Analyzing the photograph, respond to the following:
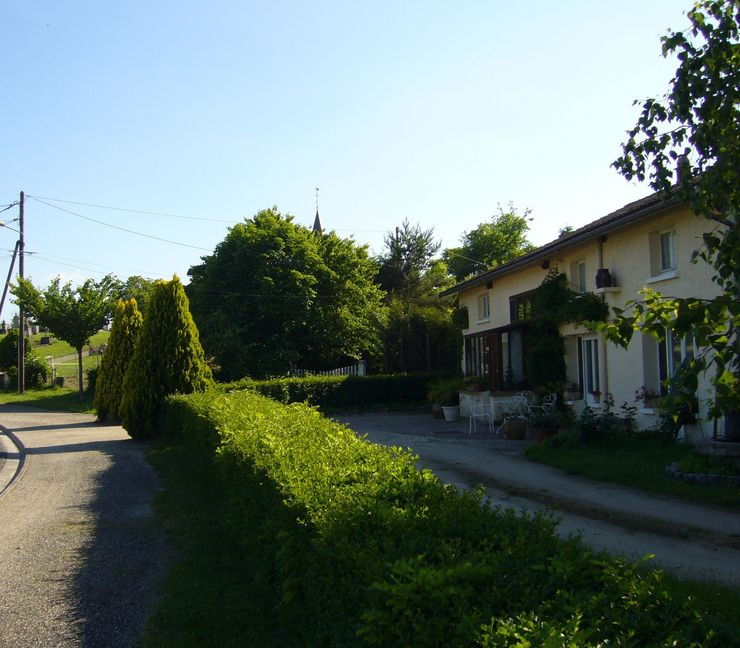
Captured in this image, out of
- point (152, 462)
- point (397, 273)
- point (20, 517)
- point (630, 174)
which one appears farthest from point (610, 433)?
point (397, 273)

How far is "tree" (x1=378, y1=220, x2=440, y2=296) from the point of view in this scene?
1674 inches

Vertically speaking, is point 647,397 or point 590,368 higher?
point 590,368

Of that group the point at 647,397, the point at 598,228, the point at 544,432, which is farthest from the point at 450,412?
the point at 598,228

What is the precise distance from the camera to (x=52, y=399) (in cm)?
3472

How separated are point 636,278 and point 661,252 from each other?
717 millimetres

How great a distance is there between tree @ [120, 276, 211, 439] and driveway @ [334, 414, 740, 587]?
5925 mm

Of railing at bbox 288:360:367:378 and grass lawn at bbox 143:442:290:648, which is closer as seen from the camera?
grass lawn at bbox 143:442:290:648

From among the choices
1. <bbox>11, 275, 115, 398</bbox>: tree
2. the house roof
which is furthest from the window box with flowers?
<bbox>11, 275, 115, 398</bbox>: tree

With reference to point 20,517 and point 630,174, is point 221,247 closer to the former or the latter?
point 20,517

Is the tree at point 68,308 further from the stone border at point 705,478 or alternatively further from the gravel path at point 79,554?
the stone border at point 705,478

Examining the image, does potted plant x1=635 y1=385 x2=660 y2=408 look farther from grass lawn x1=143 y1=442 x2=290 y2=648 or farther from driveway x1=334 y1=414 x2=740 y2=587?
grass lawn x1=143 y1=442 x2=290 y2=648

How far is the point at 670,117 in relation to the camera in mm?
6855

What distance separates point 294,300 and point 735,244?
2889 centimetres

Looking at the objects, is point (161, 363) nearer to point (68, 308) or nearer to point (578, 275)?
point (578, 275)
